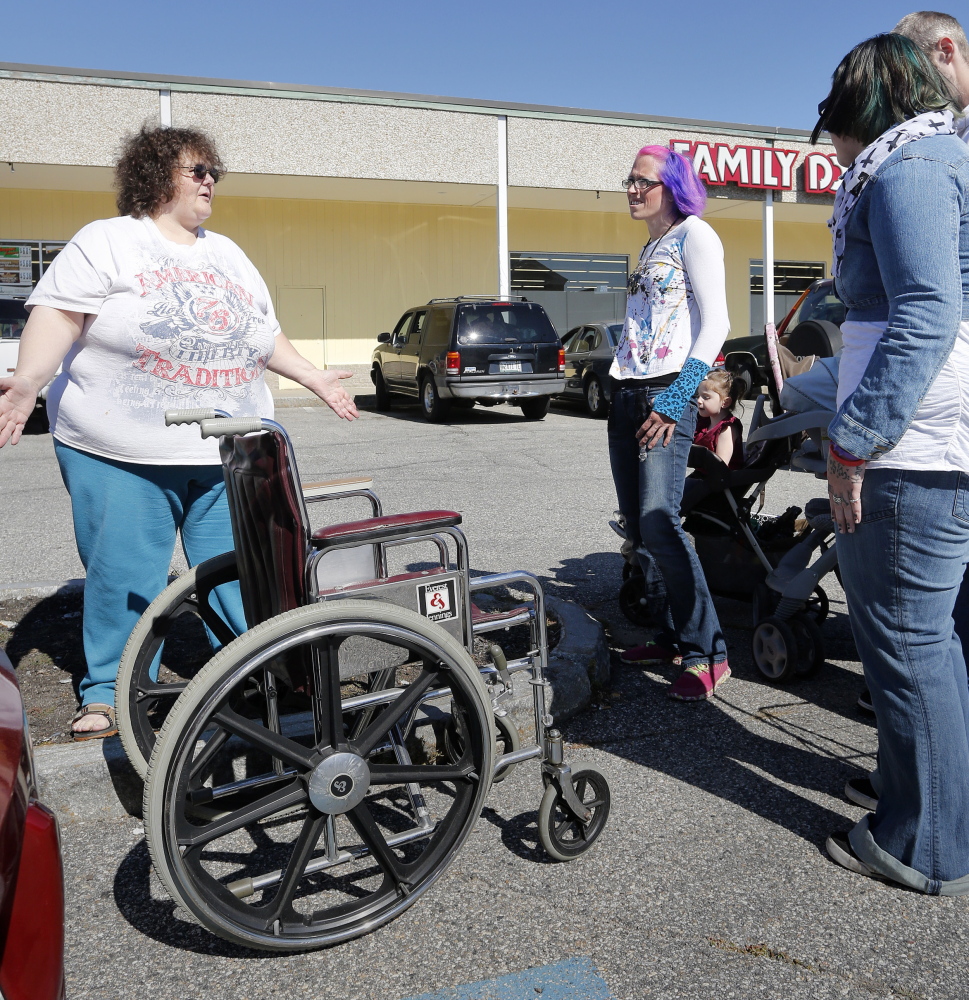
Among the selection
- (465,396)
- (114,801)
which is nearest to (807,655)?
(114,801)

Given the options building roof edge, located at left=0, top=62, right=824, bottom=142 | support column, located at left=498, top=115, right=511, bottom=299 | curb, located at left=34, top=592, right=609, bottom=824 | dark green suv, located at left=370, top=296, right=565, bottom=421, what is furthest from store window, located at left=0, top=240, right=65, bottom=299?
curb, located at left=34, top=592, right=609, bottom=824

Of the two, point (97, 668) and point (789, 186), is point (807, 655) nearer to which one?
point (97, 668)

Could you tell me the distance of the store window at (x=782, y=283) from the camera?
26797 millimetres

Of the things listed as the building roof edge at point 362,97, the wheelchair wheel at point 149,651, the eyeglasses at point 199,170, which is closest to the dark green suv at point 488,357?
the building roof edge at point 362,97

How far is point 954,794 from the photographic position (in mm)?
Answer: 2494

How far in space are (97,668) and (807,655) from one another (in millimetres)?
2740

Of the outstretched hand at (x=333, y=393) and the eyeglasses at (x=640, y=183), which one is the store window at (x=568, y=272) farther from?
the outstretched hand at (x=333, y=393)

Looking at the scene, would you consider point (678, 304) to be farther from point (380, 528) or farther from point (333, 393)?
point (380, 528)

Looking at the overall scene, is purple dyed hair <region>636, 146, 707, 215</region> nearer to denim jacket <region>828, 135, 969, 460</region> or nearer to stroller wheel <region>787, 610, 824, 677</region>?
denim jacket <region>828, 135, 969, 460</region>

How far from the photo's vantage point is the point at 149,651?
2.95 m

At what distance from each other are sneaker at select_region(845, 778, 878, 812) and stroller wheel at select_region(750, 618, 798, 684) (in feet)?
3.06

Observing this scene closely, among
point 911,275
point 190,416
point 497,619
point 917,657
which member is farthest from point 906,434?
point 190,416

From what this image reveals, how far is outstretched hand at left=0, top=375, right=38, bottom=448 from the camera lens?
2816 mm

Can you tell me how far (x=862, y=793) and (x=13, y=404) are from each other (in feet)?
9.09
